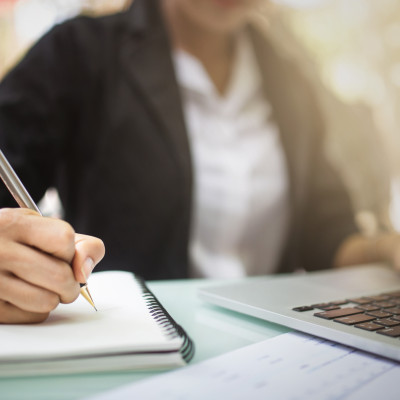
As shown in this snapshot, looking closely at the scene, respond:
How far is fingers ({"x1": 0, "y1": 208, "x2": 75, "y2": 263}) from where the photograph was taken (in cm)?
23

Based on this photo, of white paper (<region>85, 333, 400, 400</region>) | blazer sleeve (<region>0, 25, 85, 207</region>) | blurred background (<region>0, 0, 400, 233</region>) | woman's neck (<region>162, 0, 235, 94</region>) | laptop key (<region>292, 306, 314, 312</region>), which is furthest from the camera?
blurred background (<region>0, 0, 400, 233</region>)

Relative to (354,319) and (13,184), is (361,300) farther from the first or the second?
(13,184)

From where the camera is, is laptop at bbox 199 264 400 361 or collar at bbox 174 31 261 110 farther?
collar at bbox 174 31 261 110

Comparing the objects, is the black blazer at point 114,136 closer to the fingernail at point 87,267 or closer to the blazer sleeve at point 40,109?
the blazer sleeve at point 40,109

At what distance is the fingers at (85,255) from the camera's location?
9.2 inches

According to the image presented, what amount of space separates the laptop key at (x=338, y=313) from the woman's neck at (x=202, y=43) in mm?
678

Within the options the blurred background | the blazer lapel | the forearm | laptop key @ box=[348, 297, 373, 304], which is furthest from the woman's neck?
laptop key @ box=[348, 297, 373, 304]

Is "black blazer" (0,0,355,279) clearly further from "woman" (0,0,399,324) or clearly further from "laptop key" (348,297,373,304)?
"laptop key" (348,297,373,304)

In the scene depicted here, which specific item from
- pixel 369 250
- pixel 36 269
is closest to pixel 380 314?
pixel 36 269

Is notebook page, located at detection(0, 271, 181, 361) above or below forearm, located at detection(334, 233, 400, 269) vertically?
above

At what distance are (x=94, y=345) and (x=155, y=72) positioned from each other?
24.6 inches

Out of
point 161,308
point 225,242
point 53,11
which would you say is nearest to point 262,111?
point 225,242

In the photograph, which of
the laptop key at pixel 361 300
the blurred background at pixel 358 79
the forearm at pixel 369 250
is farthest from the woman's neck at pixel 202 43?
the laptop key at pixel 361 300

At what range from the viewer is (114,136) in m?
0.73
